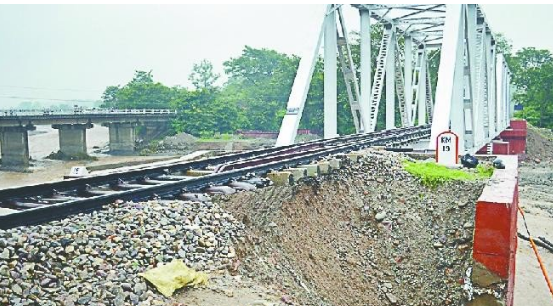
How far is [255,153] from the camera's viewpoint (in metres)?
11.5

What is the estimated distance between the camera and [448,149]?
35.1 ft

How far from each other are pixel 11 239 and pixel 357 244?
240 inches

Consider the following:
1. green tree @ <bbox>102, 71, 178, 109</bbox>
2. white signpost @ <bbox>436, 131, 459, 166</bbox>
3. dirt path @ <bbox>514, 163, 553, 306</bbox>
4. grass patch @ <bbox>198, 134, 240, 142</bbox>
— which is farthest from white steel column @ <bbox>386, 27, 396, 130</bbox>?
green tree @ <bbox>102, 71, 178, 109</bbox>

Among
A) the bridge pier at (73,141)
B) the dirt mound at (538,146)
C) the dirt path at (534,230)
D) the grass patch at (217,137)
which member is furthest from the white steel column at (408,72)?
the bridge pier at (73,141)

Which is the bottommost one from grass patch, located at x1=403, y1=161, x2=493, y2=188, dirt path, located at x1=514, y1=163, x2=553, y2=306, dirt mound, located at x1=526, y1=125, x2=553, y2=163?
dirt path, located at x1=514, y1=163, x2=553, y2=306

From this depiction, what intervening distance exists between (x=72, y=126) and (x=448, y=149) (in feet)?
139

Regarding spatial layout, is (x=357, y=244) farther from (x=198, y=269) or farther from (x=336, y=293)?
(x=198, y=269)

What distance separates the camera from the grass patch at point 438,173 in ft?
31.7

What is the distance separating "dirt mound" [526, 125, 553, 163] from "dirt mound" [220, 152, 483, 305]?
37.0m

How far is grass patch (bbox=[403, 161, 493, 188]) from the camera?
9.67 meters

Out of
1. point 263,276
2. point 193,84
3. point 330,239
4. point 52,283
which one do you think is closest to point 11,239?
point 52,283

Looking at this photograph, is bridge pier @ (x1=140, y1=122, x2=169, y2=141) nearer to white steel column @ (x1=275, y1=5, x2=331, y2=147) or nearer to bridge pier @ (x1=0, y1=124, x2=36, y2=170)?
bridge pier @ (x1=0, y1=124, x2=36, y2=170)

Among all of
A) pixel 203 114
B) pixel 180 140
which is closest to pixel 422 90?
pixel 180 140

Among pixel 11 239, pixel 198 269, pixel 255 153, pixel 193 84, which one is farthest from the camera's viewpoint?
pixel 193 84
